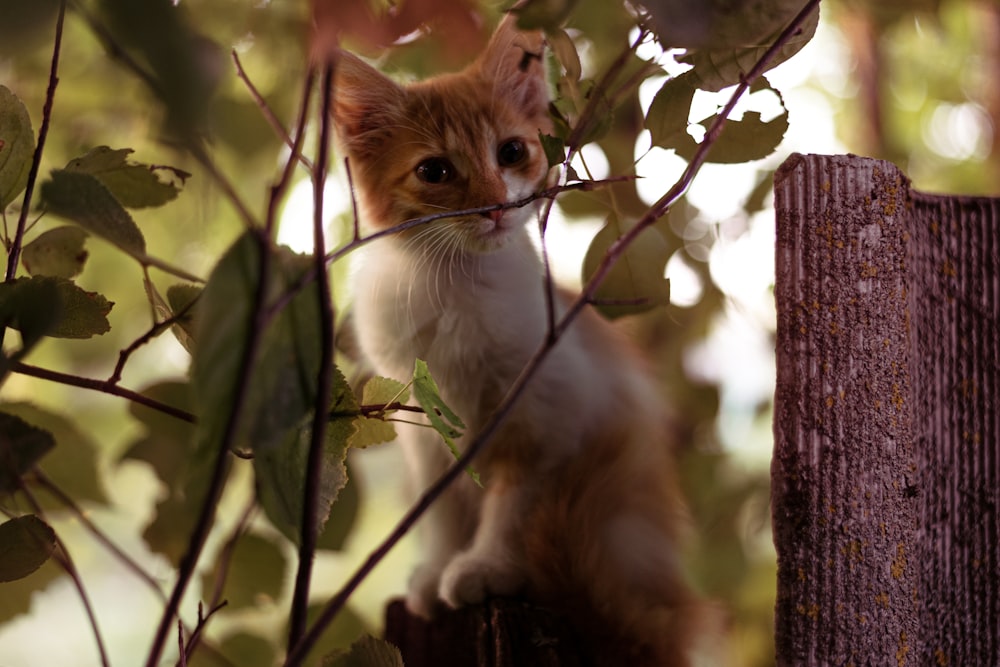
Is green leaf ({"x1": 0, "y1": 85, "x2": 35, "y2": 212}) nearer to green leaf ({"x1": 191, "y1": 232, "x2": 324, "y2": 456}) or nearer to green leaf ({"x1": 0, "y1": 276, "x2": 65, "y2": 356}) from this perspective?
green leaf ({"x1": 0, "y1": 276, "x2": 65, "y2": 356})

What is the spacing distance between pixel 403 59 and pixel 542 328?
0.41 meters

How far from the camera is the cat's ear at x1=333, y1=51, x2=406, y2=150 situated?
1.02 metres

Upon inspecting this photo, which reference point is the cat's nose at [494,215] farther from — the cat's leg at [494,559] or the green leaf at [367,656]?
the green leaf at [367,656]

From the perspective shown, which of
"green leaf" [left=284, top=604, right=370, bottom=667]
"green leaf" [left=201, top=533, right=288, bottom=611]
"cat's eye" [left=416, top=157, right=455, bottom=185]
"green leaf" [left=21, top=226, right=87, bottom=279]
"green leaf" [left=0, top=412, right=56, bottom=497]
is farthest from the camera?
"cat's eye" [left=416, top=157, right=455, bottom=185]

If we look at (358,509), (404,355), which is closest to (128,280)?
(404,355)

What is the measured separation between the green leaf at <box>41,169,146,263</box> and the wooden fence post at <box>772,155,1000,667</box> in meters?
0.46

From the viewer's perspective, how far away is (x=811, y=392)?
24.5 inches

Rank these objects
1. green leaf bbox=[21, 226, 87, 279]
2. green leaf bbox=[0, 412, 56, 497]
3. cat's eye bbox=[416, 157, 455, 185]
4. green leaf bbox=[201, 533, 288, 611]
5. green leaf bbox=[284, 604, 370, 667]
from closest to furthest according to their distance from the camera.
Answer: green leaf bbox=[0, 412, 56, 497]
green leaf bbox=[21, 226, 87, 279]
green leaf bbox=[201, 533, 288, 611]
green leaf bbox=[284, 604, 370, 667]
cat's eye bbox=[416, 157, 455, 185]

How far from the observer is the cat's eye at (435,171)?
104 centimetres

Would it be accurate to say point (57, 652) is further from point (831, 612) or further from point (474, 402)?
point (831, 612)

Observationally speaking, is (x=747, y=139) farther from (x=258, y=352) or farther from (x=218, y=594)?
(x=218, y=594)

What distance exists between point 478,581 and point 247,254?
0.71m

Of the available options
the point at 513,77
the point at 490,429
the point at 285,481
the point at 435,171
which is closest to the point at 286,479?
the point at 285,481

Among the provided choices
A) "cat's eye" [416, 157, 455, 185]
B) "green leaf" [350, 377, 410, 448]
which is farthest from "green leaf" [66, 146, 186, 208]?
"cat's eye" [416, 157, 455, 185]
